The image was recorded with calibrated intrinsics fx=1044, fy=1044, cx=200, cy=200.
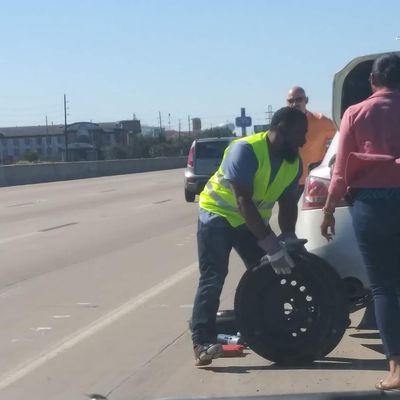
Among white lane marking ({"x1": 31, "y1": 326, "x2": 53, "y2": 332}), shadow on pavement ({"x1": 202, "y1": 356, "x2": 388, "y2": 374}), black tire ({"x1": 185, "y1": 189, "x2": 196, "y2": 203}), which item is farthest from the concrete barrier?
shadow on pavement ({"x1": 202, "y1": 356, "x2": 388, "y2": 374})

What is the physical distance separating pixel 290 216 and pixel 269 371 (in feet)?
3.50

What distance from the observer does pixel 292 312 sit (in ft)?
22.8

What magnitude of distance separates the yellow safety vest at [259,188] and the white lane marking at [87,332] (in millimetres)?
1783

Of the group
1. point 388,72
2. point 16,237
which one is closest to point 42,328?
point 388,72

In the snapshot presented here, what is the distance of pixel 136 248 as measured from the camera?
15.5 meters

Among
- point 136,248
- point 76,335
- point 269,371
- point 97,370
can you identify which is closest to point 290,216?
point 269,371

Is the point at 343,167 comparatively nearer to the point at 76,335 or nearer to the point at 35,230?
the point at 76,335

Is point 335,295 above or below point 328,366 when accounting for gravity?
above

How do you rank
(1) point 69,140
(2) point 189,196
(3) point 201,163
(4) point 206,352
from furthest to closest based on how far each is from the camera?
(1) point 69,140 → (3) point 201,163 → (2) point 189,196 → (4) point 206,352

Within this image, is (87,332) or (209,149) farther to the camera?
(209,149)

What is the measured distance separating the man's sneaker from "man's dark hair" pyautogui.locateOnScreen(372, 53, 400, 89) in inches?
84.2

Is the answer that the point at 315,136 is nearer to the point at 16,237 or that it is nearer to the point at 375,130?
the point at 375,130

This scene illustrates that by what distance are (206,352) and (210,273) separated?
1.75 ft

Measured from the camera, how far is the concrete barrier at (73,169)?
152ft
